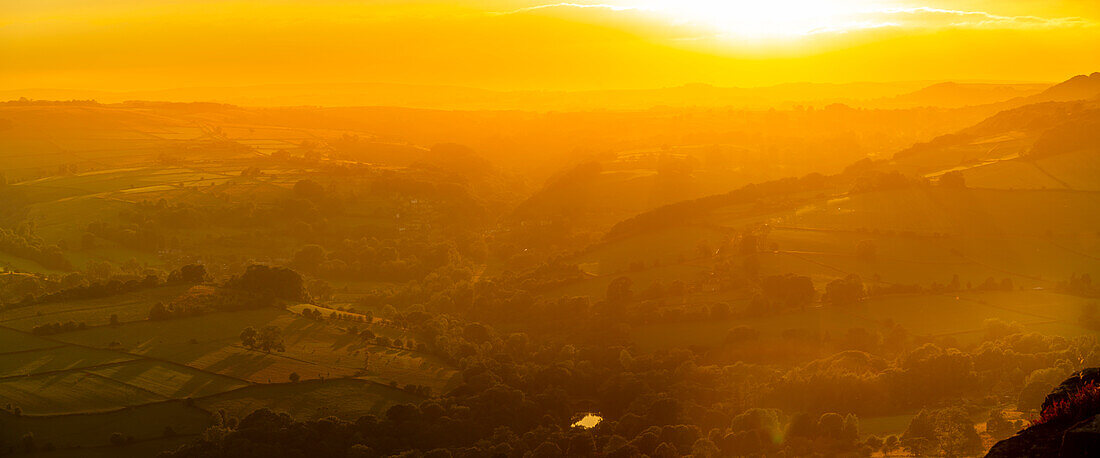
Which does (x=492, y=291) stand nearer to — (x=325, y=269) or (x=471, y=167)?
(x=325, y=269)

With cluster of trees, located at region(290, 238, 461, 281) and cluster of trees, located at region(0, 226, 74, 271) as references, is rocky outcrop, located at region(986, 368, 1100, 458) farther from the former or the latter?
cluster of trees, located at region(0, 226, 74, 271)

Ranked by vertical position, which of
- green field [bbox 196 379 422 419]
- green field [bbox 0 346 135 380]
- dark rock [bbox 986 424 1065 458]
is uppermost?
dark rock [bbox 986 424 1065 458]

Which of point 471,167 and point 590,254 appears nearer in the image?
point 590,254

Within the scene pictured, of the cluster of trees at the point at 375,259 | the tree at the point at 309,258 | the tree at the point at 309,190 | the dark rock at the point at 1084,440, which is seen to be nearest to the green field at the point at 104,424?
the dark rock at the point at 1084,440

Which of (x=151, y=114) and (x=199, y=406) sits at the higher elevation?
(x=151, y=114)

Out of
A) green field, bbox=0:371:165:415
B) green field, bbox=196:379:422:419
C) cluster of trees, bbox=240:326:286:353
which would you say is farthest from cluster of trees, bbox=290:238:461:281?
green field, bbox=0:371:165:415

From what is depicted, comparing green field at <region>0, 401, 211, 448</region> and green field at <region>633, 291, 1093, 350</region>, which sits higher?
green field at <region>0, 401, 211, 448</region>

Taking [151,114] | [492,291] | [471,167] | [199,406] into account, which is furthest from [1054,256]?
[151,114]
